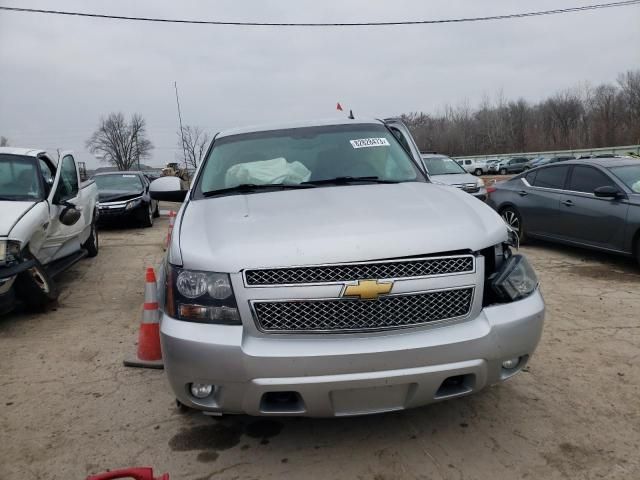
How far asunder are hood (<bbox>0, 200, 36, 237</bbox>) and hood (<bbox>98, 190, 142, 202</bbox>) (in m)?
7.16

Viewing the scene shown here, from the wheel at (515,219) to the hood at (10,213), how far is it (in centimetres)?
673

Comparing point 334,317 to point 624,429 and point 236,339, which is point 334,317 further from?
point 624,429

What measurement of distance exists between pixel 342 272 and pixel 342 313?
0.61ft

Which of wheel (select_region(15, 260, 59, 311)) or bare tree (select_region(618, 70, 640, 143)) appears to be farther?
bare tree (select_region(618, 70, 640, 143))

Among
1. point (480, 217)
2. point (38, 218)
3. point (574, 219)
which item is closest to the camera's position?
point (480, 217)

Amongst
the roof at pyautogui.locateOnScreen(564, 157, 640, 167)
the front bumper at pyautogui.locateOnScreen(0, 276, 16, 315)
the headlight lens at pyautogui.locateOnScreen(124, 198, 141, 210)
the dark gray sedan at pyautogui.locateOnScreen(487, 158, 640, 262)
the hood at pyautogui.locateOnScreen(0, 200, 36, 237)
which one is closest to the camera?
the front bumper at pyautogui.locateOnScreen(0, 276, 16, 315)

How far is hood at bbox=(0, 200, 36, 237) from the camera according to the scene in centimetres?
477

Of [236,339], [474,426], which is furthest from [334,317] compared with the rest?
[474,426]

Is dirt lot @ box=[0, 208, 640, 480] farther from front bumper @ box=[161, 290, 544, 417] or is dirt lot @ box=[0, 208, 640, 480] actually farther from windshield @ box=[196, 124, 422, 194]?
windshield @ box=[196, 124, 422, 194]

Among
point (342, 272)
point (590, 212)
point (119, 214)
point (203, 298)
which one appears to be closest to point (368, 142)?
point (342, 272)

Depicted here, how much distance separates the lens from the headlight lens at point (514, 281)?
2.54 meters

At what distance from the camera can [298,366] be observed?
2.25 m

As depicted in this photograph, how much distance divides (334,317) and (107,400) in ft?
6.39

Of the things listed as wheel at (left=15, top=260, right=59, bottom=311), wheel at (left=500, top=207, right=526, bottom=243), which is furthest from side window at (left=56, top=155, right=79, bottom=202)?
wheel at (left=500, top=207, right=526, bottom=243)
